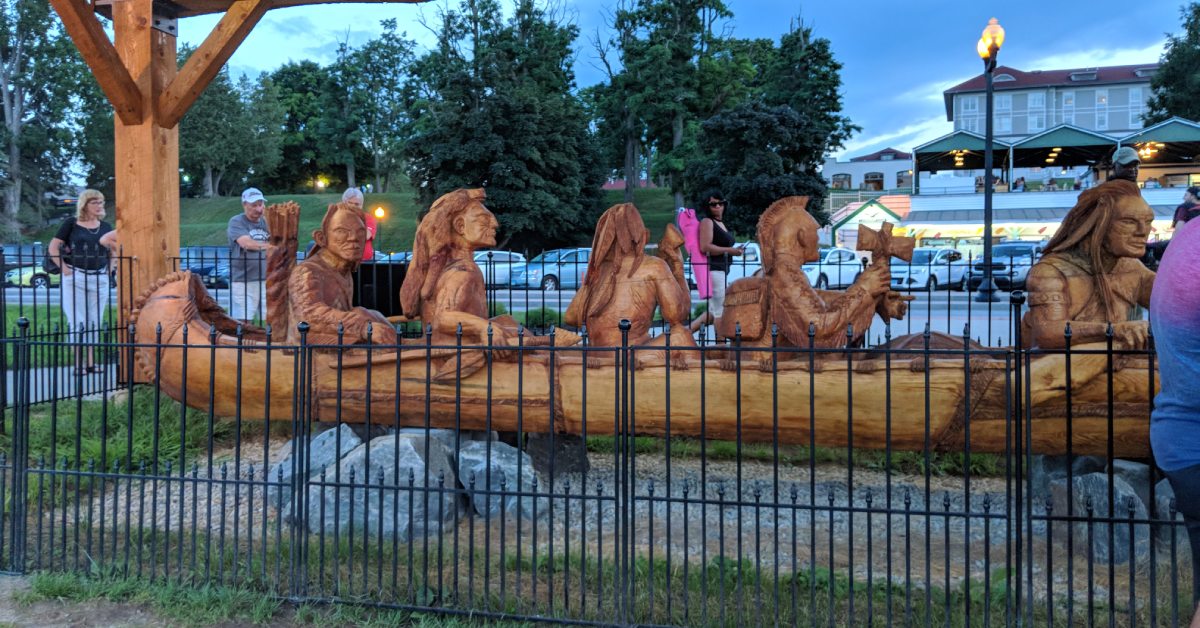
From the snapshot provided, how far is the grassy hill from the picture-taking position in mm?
34500

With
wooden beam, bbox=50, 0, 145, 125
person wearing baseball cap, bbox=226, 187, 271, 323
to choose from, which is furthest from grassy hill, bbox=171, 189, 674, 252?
wooden beam, bbox=50, 0, 145, 125

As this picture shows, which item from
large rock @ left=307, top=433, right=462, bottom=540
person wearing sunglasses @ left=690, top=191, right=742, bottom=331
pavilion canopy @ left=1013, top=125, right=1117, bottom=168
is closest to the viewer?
large rock @ left=307, top=433, right=462, bottom=540

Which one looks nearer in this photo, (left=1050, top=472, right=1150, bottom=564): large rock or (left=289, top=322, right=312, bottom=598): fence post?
(left=289, top=322, right=312, bottom=598): fence post

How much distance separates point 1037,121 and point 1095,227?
58883 mm

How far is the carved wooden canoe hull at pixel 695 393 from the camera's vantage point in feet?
13.5

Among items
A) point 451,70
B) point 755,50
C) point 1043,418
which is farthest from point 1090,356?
point 755,50

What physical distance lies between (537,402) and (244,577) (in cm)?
160

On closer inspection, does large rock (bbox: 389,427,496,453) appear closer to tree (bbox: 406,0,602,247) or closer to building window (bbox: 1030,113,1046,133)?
tree (bbox: 406,0,602,247)

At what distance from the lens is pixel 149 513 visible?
16.8 feet

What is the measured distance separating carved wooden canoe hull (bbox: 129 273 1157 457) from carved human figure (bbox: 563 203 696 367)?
0.96 ft

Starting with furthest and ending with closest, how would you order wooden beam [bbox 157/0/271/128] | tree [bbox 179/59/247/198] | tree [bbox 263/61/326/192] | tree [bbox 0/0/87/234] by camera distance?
tree [bbox 263/61/326/192] → tree [bbox 179/59/247/198] → tree [bbox 0/0/87/234] → wooden beam [bbox 157/0/271/128]

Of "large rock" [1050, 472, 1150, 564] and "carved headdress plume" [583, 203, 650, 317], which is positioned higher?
"carved headdress plume" [583, 203, 650, 317]

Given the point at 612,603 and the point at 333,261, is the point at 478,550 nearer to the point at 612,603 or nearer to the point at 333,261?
the point at 612,603

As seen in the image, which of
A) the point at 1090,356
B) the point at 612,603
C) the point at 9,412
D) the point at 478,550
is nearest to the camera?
the point at 612,603
